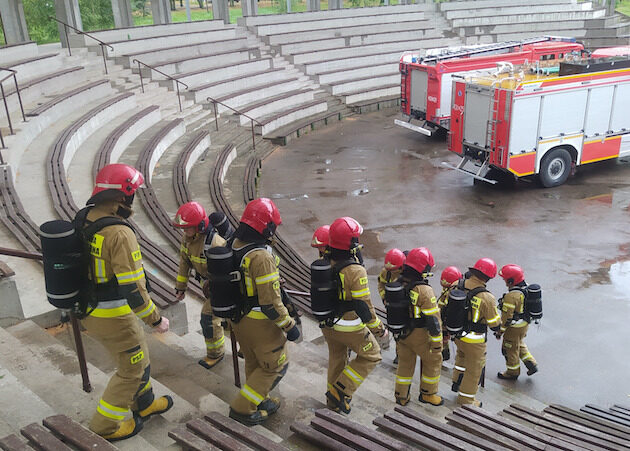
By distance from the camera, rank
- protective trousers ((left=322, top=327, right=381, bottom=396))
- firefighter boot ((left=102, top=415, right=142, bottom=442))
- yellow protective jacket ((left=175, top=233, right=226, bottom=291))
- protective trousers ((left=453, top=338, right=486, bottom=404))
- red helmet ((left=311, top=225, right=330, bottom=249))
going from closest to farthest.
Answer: firefighter boot ((left=102, top=415, right=142, bottom=442)) < protective trousers ((left=322, top=327, right=381, bottom=396)) < yellow protective jacket ((left=175, top=233, right=226, bottom=291)) < red helmet ((left=311, top=225, right=330, bottom=249)) < protective trousers ((left=453, top=338, right=486, bottom=404))

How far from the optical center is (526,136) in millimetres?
11938

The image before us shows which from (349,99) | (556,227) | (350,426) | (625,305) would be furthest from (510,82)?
(350,426)

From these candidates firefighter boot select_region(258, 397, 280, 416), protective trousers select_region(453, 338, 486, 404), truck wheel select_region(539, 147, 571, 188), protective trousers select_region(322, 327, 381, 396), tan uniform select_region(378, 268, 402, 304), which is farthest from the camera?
truck wheel select_region(539, 147, 571, 188)

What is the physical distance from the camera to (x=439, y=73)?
49.3 ft

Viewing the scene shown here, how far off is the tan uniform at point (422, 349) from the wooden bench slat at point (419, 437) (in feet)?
4.40

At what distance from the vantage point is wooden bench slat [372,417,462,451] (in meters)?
3.42

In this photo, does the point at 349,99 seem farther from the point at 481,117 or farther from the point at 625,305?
the point at 625,305

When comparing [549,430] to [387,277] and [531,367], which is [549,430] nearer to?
[531,367]

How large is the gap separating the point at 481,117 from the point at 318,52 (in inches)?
440

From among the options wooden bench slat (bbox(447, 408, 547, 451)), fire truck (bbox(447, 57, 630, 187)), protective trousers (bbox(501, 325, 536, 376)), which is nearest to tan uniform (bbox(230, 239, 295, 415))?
wooden bench slat (bbox(447, 408, 547, 451))

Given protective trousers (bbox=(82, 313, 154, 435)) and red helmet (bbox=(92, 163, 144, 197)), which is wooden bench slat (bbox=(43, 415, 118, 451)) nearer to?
protective trousers (bbox=(82, 313, 154, 435))

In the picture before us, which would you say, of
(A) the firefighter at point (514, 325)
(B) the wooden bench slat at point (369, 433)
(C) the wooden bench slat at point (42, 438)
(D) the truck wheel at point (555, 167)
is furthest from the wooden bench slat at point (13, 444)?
(D) the truck wheel at point (555, 167)

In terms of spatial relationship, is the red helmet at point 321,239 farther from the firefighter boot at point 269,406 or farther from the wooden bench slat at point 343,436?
the wooden bench slat at point 343,436

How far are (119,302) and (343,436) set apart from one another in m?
1.54
